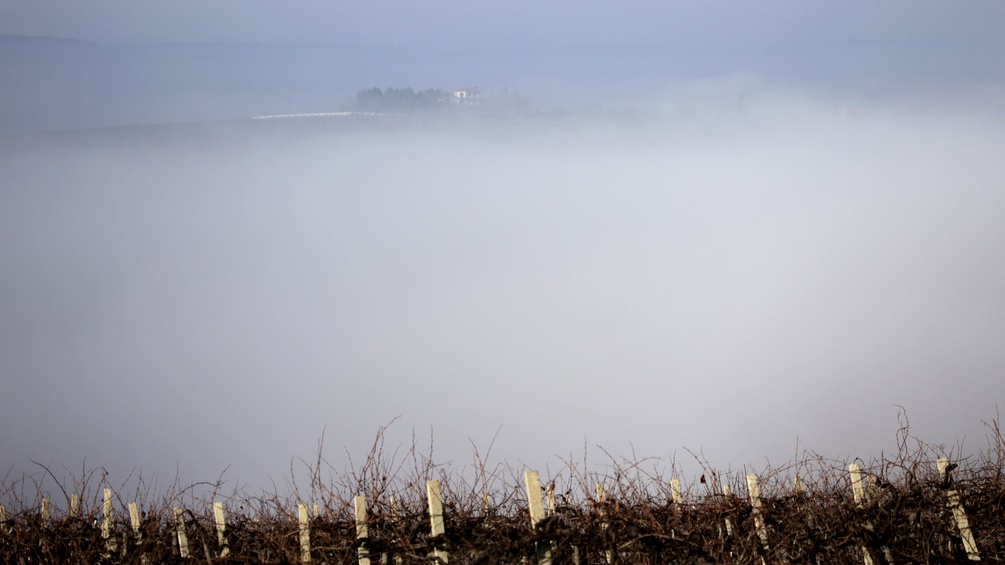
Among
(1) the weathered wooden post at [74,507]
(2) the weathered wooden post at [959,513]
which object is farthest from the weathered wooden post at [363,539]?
(2) the weathered wooden post at [959,513]

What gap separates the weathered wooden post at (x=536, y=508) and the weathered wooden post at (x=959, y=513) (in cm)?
467

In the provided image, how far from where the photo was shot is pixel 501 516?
34.1 feet

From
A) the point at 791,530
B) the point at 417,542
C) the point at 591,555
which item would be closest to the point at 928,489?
the point at 791,530

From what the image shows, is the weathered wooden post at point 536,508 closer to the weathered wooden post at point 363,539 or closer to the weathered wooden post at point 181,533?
the weathered wooden post at point 363,539

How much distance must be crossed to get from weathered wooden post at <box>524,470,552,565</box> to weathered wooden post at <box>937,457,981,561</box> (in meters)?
4.67

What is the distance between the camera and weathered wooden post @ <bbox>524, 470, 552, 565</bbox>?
8.51 metres

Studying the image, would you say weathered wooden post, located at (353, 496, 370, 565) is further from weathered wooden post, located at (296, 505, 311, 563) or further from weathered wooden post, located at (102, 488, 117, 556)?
weathered wooden post, located at (102, 488, 117, 556)

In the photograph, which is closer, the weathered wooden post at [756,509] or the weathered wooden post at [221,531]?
the weathered wooden post at [221,531]

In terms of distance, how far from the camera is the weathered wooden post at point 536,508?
851 centimetres

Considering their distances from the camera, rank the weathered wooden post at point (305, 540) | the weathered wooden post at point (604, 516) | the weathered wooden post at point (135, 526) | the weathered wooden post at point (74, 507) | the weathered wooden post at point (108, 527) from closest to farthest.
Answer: the weathered wooden post at point (305, 540), the weathered wooden post at point (604, 516), the weathered wooden post at point (108, 527), the weathered wooden post at point (135, 526), the weathered wooden post at point (74, 507)

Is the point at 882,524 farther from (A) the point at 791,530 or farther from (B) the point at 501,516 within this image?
(B) the point at 501,516

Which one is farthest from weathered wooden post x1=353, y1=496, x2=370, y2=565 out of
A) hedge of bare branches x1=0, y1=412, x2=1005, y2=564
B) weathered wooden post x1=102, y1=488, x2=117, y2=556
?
weathered wooden post x1=102, y1=488, x2=117, y2=556

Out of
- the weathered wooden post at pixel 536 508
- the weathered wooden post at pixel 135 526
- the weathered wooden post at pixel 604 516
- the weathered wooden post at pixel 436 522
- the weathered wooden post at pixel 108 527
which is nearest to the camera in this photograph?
the weathered wooden post at pixel 536 508

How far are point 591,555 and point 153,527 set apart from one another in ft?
16.1
